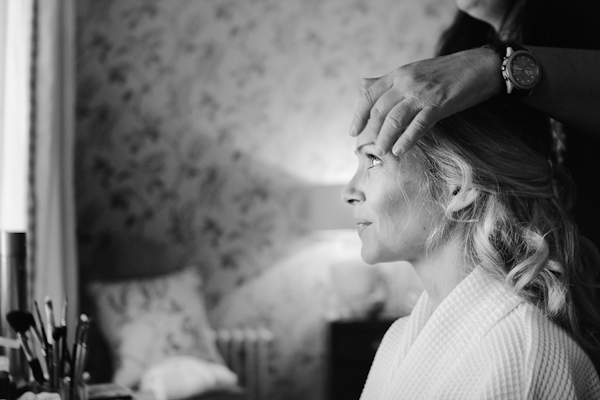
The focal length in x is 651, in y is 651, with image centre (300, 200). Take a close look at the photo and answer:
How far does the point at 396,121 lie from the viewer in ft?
2.65

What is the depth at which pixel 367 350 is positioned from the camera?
10.2 feet

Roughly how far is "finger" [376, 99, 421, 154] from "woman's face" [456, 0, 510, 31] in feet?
1.78

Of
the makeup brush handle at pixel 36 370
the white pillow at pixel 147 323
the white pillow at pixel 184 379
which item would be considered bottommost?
the white pillow at pixel 184 379

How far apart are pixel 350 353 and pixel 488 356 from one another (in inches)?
88.7

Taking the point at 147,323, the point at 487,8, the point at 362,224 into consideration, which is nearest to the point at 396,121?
the point at 362,224

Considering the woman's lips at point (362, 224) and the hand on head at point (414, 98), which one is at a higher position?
the hand on head at point (414, 98)

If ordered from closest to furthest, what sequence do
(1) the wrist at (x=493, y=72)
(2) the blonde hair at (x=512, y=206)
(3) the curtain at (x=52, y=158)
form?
(1) the wrist at (x=493, y=72)
(2) the blonde hair at (x=512, y=206)
(3) the curtain at (x=52, y=158)

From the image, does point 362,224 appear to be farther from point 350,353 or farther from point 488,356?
point 350,353

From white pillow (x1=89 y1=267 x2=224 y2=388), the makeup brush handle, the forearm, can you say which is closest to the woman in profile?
the forearm

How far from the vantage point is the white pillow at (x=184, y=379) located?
98.8 inches

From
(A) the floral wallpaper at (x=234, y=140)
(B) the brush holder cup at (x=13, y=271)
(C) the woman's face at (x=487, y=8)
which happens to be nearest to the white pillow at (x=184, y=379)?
(A) the floral wallpaper at (x=234, y=140)

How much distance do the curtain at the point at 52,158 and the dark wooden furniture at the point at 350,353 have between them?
123 cm

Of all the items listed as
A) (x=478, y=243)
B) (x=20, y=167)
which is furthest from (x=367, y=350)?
(x=478, y=243)

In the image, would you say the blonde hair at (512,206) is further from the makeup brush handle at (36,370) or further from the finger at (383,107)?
the makeup brush handle at (36,370)
